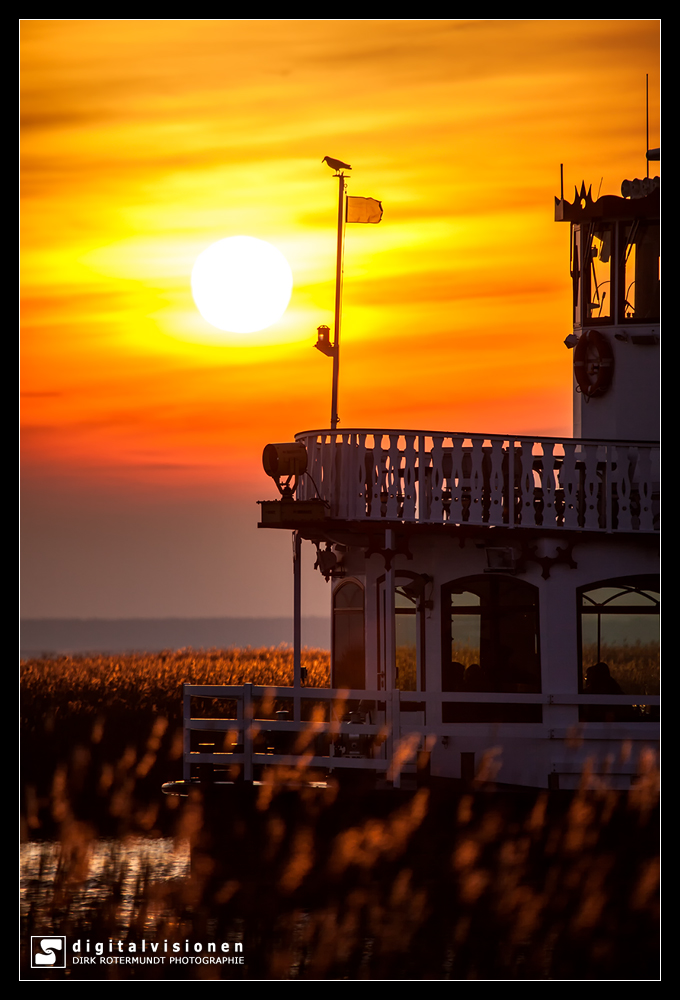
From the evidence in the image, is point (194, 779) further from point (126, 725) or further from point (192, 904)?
point (126, 725)

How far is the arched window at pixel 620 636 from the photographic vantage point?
22.4 meters

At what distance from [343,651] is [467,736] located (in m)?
3.40

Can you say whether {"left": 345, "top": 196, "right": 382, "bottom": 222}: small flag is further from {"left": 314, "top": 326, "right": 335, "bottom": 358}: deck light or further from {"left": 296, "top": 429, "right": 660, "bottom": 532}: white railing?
{"left": 296, "top": 429, "right": 660, "bottom": 532}: white railing

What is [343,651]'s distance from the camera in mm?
25047

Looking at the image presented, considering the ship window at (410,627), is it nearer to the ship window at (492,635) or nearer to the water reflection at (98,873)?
the ship window at (492,635)

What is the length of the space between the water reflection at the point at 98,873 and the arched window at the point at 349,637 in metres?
3.78

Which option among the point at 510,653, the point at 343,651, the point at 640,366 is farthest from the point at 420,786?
the point at 640,366

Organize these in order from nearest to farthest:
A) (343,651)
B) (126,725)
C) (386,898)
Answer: (386,898) → (343,651) → (126,725)

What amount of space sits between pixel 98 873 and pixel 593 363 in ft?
38.2

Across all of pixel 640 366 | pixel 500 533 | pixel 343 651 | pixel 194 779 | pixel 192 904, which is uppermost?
pixel 640 366

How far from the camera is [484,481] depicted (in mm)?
22031

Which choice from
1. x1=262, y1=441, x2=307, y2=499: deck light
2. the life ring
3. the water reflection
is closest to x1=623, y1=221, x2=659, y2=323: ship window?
the life ring

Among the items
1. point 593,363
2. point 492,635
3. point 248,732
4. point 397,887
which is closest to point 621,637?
point 492,635

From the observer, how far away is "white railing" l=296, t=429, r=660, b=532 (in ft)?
71.2
